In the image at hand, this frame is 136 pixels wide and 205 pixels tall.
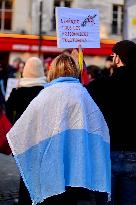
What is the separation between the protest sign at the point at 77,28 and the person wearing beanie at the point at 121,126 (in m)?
1.12

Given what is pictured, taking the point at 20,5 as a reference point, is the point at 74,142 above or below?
below

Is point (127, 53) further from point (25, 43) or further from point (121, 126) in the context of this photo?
point (25, 43)

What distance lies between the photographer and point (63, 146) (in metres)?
3.84

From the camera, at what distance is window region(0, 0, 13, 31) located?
90.6ft

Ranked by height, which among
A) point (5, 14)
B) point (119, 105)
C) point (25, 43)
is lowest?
point (119, 105)

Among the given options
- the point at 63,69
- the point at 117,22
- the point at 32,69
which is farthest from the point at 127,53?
the point at 117,22

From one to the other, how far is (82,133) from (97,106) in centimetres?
25

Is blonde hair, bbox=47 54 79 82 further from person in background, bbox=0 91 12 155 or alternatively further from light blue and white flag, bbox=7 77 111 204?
person in background, bbox=0 91 12 155

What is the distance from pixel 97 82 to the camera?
13.6ft

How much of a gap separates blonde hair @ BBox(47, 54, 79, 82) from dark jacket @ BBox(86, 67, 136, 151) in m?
0.22

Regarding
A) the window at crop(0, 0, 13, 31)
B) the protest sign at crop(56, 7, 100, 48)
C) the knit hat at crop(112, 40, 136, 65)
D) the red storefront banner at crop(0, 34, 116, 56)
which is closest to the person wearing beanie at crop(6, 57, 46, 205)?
the protest sign at crop(56, 7, 100, 48)

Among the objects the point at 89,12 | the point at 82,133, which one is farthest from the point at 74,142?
the point at 89,12

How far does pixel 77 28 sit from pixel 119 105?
1417 mm

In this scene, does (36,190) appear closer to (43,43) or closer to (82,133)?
(82,133)
